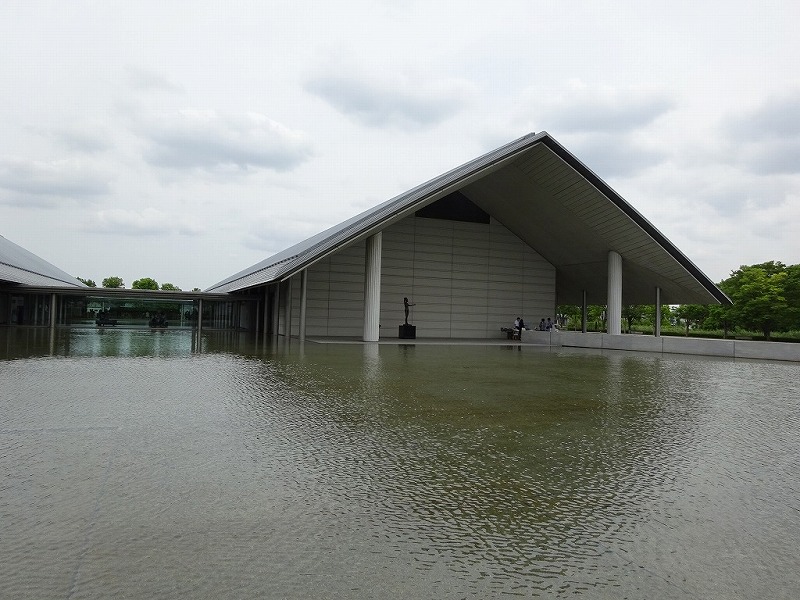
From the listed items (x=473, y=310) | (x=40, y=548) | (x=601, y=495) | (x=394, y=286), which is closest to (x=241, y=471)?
(x=40, y=548)

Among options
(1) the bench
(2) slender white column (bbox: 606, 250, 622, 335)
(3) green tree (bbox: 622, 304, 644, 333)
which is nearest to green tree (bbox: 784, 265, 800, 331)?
→ (3) green tree (bbox: 622, 304, 644, 333)

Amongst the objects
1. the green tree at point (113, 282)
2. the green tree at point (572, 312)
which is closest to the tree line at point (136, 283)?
the green tree at point (113, 282)

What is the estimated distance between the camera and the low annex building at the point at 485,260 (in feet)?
76.9

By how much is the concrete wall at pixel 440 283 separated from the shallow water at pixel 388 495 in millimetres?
19334

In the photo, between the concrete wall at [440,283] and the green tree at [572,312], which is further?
the green tree at [572,312]

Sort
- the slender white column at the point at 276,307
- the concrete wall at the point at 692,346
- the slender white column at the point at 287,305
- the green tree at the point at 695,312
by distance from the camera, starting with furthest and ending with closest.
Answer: the green tree at the point at 695,312
the slender white column at the point at 276,307
the slender white column at the point at 287,305
the concrete wall at the point at 692,346

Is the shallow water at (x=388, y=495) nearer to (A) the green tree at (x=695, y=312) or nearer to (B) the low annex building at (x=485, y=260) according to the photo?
(B) the low annex building at (x=485, y=260)

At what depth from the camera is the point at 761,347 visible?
755 inches

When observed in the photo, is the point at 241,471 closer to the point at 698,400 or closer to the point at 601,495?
the point at 601,495

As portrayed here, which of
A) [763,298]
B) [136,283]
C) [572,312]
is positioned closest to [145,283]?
[136,283]

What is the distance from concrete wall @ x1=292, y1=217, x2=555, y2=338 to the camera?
27984mm

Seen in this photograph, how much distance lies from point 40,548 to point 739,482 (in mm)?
5056

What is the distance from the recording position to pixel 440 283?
31094mm

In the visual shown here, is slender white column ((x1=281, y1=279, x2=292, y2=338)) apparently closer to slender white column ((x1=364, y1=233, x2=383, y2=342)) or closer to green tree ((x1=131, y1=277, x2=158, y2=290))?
Result: slender white column ((x1=364, y1=233, x2=383, y2=342))
